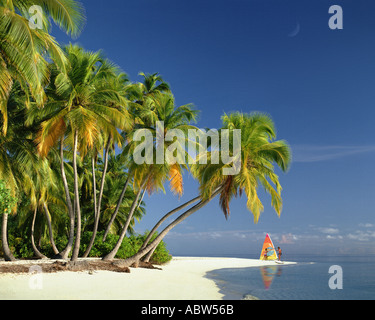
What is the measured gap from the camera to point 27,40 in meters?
10.0

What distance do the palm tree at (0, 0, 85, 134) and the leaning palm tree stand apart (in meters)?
8.26

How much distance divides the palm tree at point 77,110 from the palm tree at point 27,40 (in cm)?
347

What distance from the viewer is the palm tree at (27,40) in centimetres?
993

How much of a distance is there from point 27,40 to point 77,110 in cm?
510

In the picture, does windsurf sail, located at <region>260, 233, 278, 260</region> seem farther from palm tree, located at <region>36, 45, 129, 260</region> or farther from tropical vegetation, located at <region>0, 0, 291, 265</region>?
palm tree, located at <region>36, 45, 129, 260</region>

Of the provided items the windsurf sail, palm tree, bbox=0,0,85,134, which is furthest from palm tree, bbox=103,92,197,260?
the windsurf sail

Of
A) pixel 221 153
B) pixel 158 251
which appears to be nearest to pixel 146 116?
pixel 221 153

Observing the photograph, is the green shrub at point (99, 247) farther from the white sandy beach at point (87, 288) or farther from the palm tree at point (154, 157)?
the white sandy beach at point (87, 288)

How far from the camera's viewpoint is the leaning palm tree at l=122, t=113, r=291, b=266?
54.4 ft

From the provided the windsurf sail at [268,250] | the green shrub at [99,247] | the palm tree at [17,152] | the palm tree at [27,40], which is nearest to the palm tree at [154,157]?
the green shrub at [99,247]

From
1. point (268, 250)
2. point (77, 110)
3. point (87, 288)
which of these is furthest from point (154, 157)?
point (268, 250)

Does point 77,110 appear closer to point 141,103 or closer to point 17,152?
point 17,152
